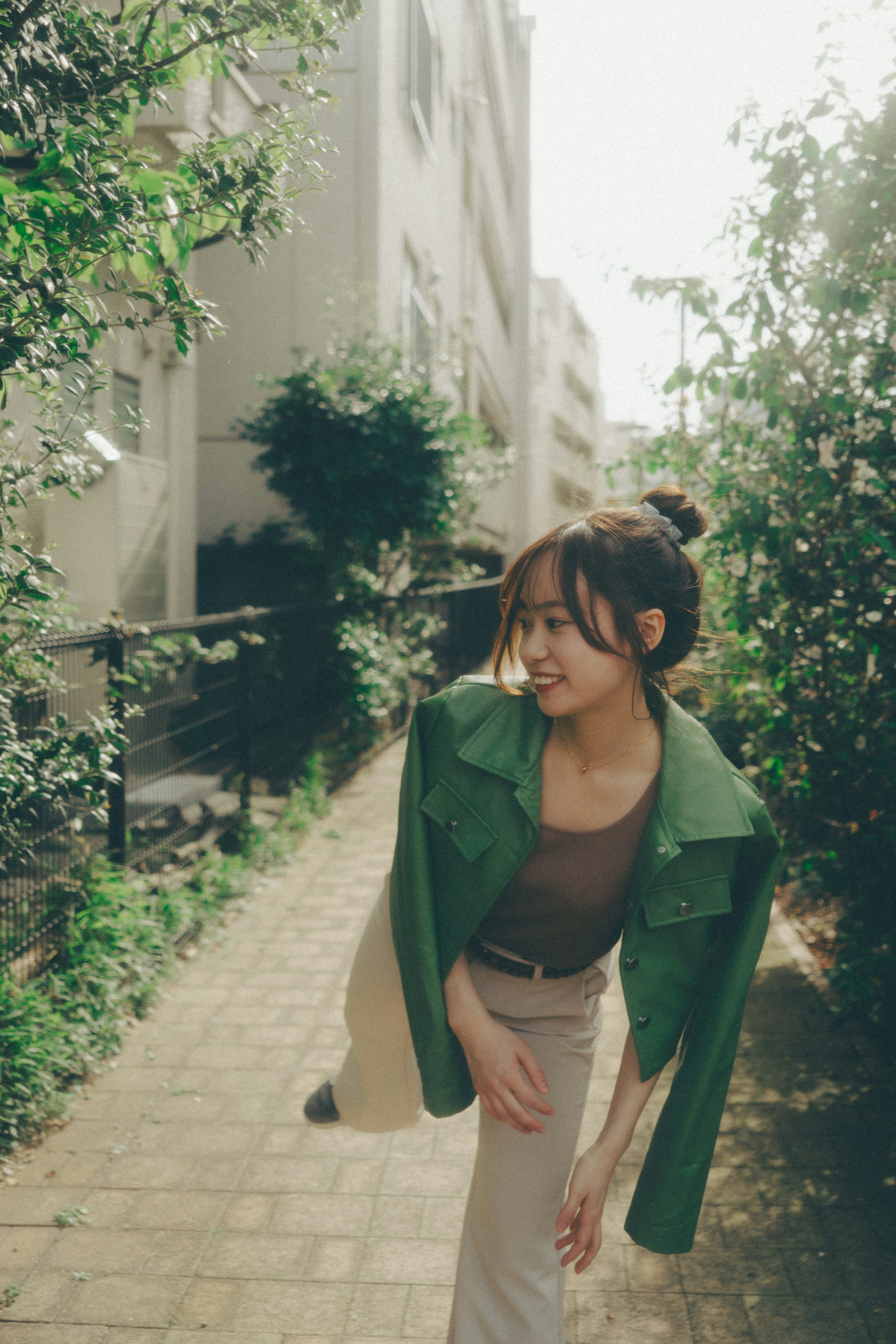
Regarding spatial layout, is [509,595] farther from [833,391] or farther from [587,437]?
[587,437]

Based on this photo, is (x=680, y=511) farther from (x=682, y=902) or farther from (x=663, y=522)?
(x=682, y=902)

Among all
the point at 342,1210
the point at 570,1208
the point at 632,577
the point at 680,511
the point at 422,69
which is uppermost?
the point at 422,69

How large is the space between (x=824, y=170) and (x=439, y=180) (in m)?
11.0

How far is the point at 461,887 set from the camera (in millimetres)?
1928

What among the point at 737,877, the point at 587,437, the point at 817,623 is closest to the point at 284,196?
the point at 737,877

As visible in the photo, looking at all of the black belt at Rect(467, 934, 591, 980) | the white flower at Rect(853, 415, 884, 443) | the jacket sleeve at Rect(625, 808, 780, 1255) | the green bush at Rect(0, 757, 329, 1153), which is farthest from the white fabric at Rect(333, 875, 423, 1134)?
the white flower at Rect(853, 415, 884, 443)

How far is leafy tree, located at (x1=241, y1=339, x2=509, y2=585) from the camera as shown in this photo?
802 centimetres

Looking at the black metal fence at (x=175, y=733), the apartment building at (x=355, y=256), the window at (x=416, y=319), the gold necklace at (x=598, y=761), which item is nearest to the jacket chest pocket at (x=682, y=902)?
the gold necklace at (x=598, y=761)

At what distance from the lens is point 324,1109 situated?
2650 millimetres

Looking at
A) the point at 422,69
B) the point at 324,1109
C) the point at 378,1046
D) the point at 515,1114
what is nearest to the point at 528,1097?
the point at 515,1114

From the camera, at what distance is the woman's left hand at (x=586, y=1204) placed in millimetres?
Result: 1907

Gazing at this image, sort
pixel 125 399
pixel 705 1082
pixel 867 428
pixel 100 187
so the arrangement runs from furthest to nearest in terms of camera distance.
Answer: pixel 125 399
pixel 867 428
pixel 100 187
pixel 705 1082

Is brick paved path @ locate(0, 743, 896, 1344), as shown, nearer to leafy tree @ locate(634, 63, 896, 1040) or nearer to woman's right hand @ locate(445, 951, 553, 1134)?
leafy tree @ locate(634, 63, 896, 1040)

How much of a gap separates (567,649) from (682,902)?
1.60 ft
